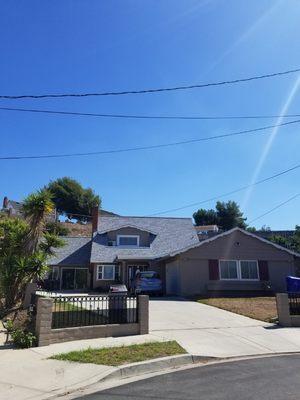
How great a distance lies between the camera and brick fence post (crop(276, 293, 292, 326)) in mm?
15570

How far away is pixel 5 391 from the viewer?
7.40m

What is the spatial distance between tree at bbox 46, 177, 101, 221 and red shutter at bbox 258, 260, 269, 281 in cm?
5241

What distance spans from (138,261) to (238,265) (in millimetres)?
9454

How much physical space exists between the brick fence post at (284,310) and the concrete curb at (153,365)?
6242 mm

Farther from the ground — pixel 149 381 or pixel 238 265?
pixel 238 265

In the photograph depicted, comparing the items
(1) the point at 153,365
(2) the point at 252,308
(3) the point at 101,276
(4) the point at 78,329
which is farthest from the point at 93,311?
(3) the point at 101,276

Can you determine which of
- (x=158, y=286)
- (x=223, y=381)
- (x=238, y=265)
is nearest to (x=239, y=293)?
(x=238, y=265)

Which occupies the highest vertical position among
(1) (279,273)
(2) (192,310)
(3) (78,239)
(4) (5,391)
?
(3) (78,239)

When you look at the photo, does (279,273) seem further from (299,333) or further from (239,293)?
(299,333)

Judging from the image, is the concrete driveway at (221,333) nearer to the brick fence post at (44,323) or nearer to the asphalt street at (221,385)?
the asphalt street at (221,385)

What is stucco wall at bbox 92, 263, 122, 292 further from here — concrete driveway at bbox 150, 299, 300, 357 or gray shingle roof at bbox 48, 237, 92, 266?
concrete driveway at bbox 150, 299, 300, 357

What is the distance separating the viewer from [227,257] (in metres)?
29.9

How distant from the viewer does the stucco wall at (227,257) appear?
28.8 m

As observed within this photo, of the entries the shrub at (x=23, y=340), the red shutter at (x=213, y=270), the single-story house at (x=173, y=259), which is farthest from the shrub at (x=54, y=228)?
→ the red shutter at (x=213, y=270)
